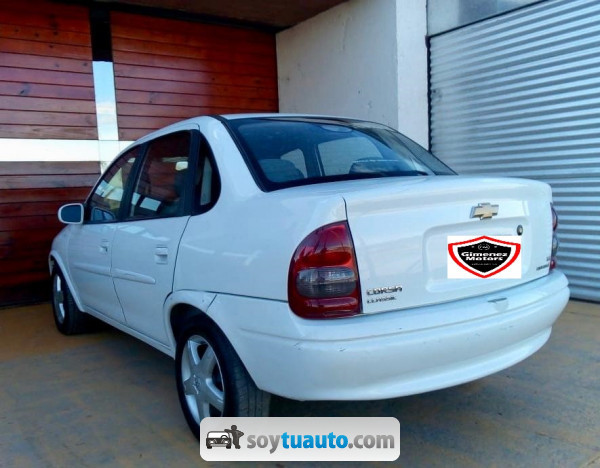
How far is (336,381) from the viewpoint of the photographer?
190cm

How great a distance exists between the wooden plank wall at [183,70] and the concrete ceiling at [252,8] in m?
0.25

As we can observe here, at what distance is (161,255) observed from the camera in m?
2.71

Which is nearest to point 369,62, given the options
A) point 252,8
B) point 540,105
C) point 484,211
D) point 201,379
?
point 252,8

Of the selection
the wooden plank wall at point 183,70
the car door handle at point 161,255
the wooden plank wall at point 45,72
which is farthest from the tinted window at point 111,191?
the wooden plank wall at point 183,70

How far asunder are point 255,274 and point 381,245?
20.2 inches

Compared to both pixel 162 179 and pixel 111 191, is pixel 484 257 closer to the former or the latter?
pixel 162 179

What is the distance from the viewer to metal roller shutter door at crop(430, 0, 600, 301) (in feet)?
16.5

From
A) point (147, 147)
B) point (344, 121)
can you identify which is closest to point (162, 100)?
point (147, 147)

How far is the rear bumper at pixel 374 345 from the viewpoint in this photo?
188cm

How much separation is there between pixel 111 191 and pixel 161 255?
1269 mm

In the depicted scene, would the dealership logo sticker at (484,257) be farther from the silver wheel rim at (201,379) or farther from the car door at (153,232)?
the car door at (153,232)

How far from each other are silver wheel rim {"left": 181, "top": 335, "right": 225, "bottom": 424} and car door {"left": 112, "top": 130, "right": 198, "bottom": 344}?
0.29 metres

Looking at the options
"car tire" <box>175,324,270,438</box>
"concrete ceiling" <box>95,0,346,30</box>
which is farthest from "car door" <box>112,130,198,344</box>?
"concrete ceiling" <box>95,0,346,30</box>

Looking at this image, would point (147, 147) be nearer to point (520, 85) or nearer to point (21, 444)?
point (21, 444)
